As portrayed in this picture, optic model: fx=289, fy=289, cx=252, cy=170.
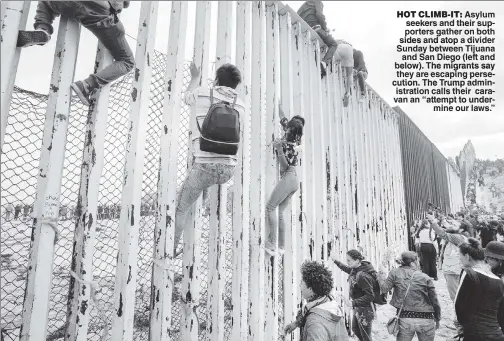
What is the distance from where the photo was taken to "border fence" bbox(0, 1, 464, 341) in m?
1.72

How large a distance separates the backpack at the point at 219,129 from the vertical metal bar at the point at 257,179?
934mm

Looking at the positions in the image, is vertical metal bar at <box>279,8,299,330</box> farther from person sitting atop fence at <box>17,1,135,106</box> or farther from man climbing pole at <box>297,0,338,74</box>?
person sitting atop fence at <box>17,1,135,106</box>

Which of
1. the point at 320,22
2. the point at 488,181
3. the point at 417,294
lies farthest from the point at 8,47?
the point at 488,181

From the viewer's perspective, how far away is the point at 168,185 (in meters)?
2.11

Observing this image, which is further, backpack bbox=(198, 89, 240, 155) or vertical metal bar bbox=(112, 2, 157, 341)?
backpack bbox=(198, 89, 240, 155)

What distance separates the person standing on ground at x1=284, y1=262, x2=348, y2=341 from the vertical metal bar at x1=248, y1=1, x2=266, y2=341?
501 mm

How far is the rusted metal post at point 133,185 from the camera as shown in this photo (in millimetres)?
1830

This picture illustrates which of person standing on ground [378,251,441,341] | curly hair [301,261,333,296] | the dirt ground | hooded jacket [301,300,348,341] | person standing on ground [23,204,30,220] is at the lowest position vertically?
the dirt ground

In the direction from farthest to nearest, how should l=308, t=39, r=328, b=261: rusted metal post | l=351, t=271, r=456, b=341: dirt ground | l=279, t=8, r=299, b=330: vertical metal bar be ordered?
1. l=351, t=271, r=456, b=341: dirt ground
2. l=308, t=39, r=328, b=261: rusted metal post
3. l=279, t=8, r=299, b=330: vertical metal bar

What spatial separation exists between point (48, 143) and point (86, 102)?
346 mm

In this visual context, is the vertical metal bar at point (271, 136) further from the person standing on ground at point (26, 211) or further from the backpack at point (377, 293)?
the person standing on ground at point (26, 211)

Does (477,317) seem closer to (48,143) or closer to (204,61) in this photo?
(204,61)

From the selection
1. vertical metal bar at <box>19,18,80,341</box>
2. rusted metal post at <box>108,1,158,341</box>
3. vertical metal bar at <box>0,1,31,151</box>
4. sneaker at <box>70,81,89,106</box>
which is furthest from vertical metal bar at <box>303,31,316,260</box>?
vertical metal bar at <box>0,1,31,151</box>

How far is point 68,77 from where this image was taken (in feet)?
5.92
